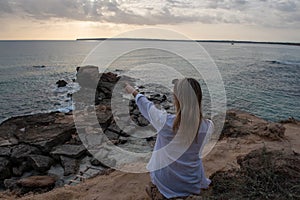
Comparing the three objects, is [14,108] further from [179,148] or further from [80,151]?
[179,148]

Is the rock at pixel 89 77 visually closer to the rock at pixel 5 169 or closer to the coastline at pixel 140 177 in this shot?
the rock at pixel 5 169

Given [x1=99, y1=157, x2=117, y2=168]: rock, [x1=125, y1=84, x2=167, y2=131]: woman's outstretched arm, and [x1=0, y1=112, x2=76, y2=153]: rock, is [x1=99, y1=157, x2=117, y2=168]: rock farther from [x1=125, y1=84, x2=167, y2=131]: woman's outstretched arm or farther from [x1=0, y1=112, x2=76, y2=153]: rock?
[x1=125, y1=84, x2=167, y2=131]: woman's outstretched arm

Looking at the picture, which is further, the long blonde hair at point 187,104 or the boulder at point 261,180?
the boulder at point 261,180

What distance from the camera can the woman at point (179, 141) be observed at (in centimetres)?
283

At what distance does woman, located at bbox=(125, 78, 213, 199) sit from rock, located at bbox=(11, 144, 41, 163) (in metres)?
6.73

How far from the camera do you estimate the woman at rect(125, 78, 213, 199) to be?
2832 millimetres

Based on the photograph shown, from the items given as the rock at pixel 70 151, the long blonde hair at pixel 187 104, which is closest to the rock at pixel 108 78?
the rock at pixel 70 151

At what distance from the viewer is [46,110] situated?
18219 mm

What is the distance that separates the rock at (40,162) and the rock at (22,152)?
1.34 feet

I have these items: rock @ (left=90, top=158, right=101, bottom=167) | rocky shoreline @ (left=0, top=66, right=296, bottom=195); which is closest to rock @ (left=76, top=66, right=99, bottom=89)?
rocky shoreline @ (left=0, top=66, right=296, bottom=195)

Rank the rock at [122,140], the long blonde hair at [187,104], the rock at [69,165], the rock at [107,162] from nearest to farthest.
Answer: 1. the long blonde hair at [187,104]
2. the rock at [69,165]
3. the rock at [107,162]
4. the rock at [122,140]

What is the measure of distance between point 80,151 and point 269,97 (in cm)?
1693

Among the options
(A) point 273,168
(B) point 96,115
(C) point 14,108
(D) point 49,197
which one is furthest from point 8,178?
(C) point 14,108

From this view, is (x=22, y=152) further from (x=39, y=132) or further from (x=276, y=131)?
(x=276, y=131)
